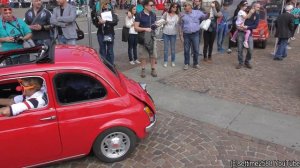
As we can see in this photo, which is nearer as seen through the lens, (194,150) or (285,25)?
(194,150)

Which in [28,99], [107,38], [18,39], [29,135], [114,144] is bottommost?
[114,144]

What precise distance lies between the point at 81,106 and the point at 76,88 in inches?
9.3

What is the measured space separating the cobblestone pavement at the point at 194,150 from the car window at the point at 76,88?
0.99 metres

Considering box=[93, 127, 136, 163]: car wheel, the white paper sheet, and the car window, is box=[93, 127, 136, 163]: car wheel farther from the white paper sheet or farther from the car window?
the white paper sheet

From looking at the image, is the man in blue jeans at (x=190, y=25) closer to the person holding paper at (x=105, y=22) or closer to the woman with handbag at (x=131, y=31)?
the woman with handbag at (x=131, y=31)

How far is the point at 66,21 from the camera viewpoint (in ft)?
22.9

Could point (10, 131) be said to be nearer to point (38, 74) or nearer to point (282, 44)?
point (38, 74)

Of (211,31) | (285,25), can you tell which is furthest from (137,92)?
(285,25)

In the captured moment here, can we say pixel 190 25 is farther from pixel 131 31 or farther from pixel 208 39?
pixel 131 31

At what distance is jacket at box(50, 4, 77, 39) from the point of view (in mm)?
6952

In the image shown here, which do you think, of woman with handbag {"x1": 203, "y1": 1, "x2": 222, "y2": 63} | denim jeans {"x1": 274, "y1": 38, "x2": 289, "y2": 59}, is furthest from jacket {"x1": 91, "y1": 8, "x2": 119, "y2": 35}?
denim jeans {"x1": 274, "y1": 38, "x2": 289, "y2": 59}

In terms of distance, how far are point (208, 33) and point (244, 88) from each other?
8.11 ft

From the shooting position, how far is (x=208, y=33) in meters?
9.12

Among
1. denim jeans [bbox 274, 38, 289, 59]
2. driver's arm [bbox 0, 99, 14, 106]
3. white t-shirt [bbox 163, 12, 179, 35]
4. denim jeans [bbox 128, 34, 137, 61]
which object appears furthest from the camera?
denim jeans [bbox 274, 38, 289, 59]
